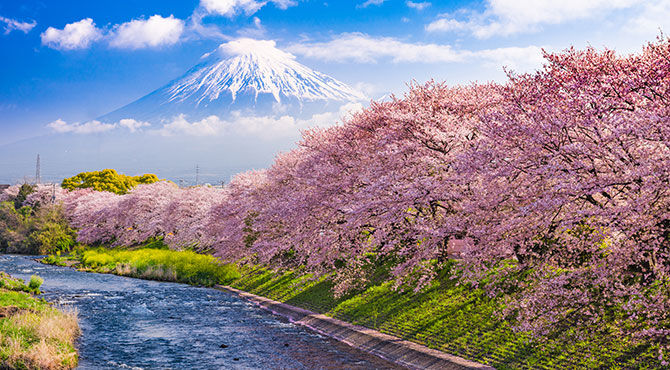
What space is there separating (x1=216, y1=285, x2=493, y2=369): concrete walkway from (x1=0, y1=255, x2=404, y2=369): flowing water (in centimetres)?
53

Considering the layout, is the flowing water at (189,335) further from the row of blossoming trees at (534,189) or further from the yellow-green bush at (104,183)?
the yellow-green bush at (104,183)

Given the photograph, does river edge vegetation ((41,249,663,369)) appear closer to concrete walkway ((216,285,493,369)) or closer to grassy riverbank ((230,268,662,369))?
grassy riverbank ((230,268,662,369))

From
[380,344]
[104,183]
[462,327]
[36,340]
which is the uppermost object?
[104,183]

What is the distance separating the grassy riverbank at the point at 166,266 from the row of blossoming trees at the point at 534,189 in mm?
12461

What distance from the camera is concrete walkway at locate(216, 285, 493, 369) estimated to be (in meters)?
18.3

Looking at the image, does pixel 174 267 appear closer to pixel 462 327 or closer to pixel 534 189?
pixel 462 327

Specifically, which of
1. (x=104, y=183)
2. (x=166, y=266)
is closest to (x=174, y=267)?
(x=166, y=266)

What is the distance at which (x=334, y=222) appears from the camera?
29.8 meters

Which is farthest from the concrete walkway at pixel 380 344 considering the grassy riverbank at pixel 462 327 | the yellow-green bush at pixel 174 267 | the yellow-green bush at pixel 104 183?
the yellow-green bush at pixel 104 183

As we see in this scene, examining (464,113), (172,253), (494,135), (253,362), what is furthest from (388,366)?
(172,253)

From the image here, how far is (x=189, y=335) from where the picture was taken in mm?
25109

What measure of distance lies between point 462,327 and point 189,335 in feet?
40.2

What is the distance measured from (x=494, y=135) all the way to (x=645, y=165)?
16.4 ft

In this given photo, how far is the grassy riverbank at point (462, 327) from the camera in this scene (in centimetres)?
1538
